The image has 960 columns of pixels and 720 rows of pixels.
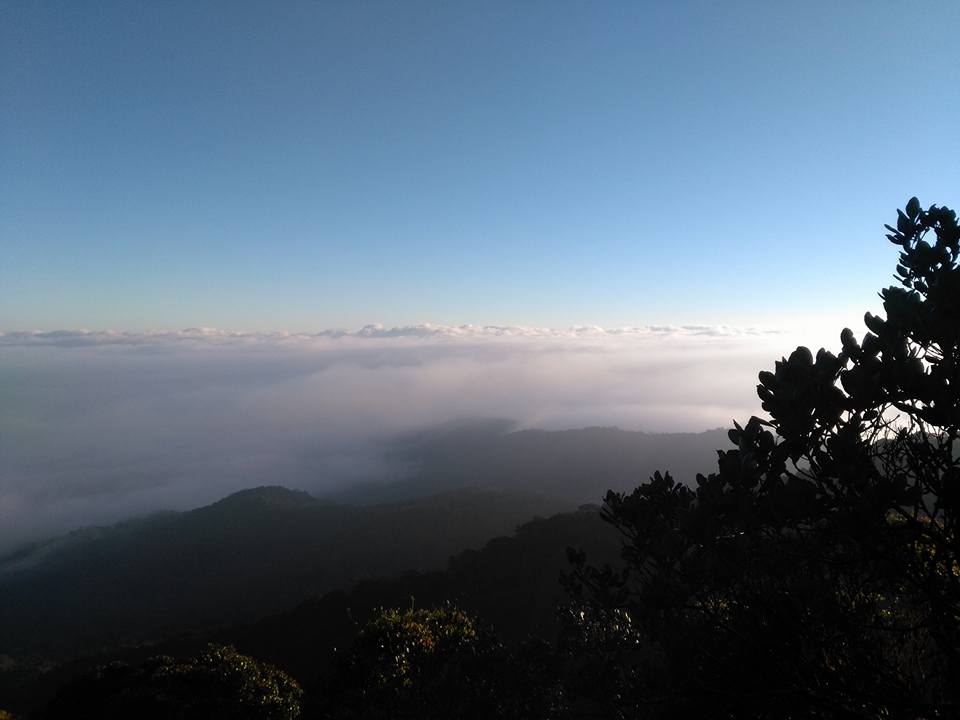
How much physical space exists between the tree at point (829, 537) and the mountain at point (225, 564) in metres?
65.5

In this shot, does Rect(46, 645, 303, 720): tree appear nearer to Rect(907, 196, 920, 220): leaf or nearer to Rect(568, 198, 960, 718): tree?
Rect(568, 198, 960, 718): tree

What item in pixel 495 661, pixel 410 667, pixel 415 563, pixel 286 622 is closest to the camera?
pixel 495 661

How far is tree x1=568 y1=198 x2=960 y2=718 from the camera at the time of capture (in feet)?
10.7

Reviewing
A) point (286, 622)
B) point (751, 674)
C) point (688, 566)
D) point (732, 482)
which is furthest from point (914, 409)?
point (286, 622)

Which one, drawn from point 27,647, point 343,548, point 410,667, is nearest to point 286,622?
point 410,667

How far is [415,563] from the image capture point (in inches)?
3110

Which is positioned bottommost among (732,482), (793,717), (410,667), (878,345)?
(410,667)

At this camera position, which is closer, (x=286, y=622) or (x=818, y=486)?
(x=818, y=486)

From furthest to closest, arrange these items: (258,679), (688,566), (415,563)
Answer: (415,563)
(258,679)
(688,566)

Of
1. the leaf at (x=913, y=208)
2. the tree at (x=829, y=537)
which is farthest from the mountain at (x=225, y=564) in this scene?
the leaf at (x=913, y=208)

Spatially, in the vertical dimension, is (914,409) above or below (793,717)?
above

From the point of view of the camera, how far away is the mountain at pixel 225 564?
79188 millimetres

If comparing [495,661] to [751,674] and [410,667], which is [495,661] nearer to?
[410,667]

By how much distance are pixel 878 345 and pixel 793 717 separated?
8.70 feet
